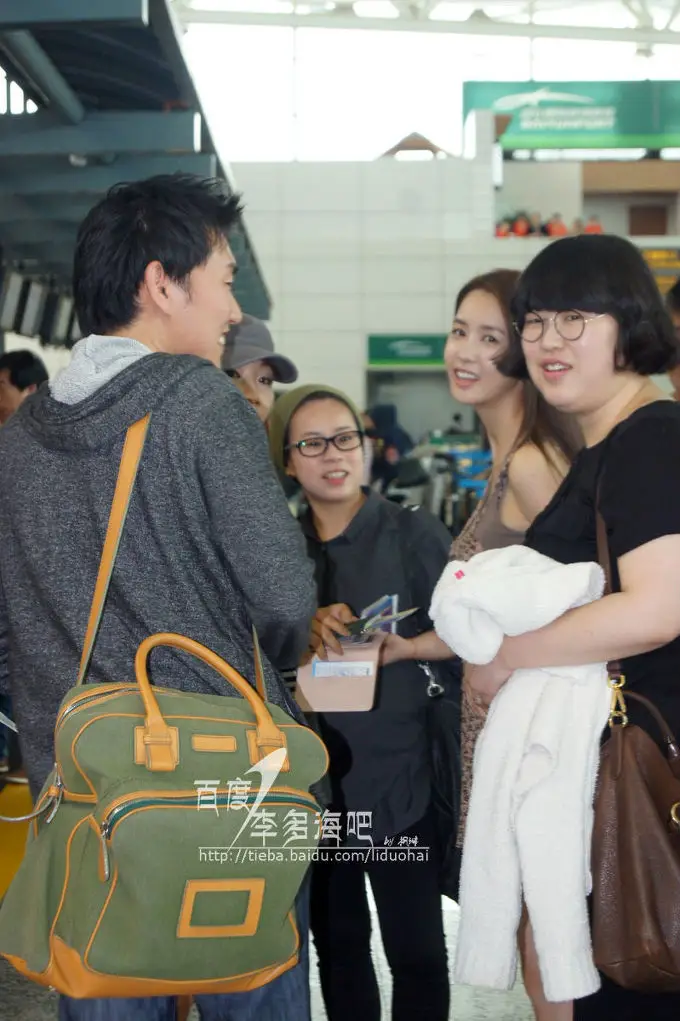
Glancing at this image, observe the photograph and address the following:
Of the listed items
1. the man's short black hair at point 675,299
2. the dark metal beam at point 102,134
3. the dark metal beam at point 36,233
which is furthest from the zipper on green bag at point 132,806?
the dark metal beam at point 36,233

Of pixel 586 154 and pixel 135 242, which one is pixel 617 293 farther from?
pixel 586 154

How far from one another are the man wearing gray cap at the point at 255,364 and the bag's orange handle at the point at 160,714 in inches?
62.7

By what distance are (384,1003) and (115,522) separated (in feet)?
7.22

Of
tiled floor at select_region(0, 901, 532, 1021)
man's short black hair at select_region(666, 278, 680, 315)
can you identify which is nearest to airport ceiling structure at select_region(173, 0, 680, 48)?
man's short black hair at select_region(666, 278, 680, 315)

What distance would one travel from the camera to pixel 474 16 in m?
21.4

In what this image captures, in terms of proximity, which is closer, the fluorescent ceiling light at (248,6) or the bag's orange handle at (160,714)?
the bag's orange handle at (160,714)

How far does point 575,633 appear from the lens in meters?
1.64

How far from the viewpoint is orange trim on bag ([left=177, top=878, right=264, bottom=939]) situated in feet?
4.75

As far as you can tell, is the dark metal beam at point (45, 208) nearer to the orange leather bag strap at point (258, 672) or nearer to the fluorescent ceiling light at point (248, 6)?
the orange leather bag strap at point (258, 672)

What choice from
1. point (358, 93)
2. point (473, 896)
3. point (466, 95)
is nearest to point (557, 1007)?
point (473, 896)

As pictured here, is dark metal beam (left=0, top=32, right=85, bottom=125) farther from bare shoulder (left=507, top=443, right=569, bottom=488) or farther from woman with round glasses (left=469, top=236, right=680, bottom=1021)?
woman with round glasses (left=469, top=236, right=680, bottom=1021)

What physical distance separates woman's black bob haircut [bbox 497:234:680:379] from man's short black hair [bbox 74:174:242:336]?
0.53m

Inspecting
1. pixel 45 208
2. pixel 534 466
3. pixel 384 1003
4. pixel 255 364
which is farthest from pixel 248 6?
pixel 534 466

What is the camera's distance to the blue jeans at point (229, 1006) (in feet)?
5.16
